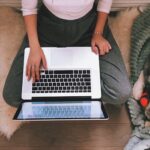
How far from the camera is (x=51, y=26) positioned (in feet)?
4.63

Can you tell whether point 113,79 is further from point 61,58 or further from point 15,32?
point 15,32

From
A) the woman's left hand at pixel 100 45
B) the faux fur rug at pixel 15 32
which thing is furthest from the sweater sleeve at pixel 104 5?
the faux fur rug at pixel 15 32

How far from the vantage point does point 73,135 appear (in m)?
1.54

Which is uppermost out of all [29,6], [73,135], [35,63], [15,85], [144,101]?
[29,6]

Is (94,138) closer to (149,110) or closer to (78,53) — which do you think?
(149,110)

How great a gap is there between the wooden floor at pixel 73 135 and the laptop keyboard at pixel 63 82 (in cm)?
29

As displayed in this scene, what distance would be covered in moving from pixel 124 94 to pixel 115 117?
0.76ft

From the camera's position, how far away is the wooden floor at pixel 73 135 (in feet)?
4.96

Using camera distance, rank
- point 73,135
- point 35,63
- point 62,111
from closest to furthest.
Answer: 1. point 62,111
2. point 35,63
3. point 73,135

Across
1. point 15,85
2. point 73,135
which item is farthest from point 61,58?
point 73,135

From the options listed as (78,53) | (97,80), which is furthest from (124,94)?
(78,53)

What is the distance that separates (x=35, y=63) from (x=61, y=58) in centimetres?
10

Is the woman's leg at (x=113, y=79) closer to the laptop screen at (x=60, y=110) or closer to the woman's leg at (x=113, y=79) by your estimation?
the woman's leg at (x=113, y=79)

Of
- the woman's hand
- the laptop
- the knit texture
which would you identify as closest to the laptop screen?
the laptop
